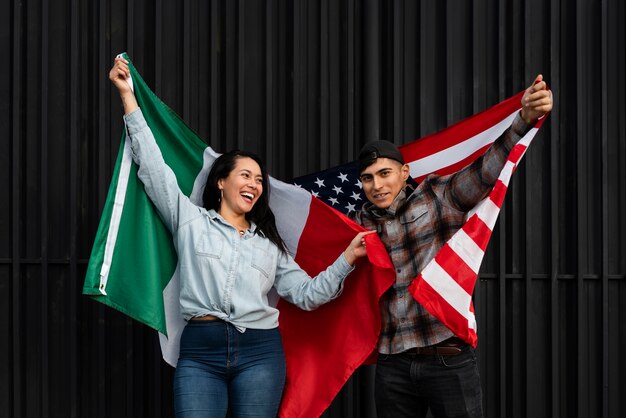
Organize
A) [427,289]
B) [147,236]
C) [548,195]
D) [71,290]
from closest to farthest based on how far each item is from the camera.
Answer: [427,289] → [147,236] → [71,290] → [548,195]

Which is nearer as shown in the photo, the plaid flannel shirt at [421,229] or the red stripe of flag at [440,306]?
the red stripe of flag at [440,306]

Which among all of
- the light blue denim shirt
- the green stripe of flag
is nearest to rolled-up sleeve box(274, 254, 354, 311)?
the light blue denim shirt

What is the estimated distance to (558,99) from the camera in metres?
4.64

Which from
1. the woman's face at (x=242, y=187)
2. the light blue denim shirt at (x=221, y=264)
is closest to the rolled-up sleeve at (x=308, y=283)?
the light blue denim shirt at (x=221, y=264)

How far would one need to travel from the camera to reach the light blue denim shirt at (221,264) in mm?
3098

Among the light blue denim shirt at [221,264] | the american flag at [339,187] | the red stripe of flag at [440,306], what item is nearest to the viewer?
the red stripe of flag at [440,306]

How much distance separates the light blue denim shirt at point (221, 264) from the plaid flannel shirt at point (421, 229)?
304 mm

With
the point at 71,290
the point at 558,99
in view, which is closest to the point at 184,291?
the point at 71,290

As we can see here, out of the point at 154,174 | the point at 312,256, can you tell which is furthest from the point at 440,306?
the point at 154,174

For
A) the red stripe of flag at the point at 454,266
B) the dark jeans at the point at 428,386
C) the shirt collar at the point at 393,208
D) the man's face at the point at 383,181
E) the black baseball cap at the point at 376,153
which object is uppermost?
the black baseball cap at the point at 376,153

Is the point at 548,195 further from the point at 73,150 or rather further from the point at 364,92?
the point at 73,150

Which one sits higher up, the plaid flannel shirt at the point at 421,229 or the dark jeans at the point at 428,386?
the plaid flannel shirt at the point at 421,229

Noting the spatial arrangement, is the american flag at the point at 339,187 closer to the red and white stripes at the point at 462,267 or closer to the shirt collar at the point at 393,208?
the shirt collar at the point at 393,208

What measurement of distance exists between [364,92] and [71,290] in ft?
8.31
